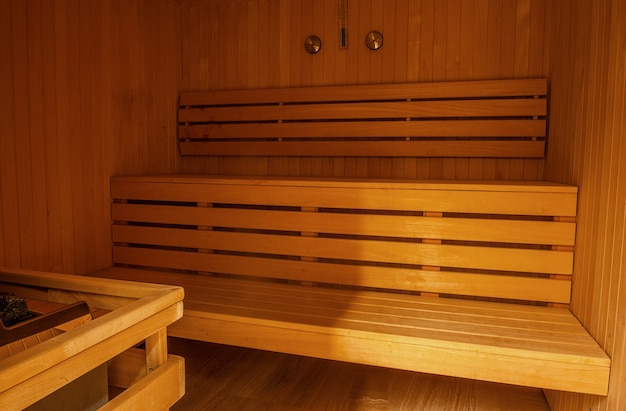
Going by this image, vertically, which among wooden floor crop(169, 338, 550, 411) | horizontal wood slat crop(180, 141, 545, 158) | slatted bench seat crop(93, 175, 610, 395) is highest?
horizontal wood slat crop(180, 141, 545, 158)

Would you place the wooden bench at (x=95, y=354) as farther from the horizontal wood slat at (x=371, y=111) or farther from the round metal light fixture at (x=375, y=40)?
the round metal light fixture at (x=375, y=40)

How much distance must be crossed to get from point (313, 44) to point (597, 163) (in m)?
1.97

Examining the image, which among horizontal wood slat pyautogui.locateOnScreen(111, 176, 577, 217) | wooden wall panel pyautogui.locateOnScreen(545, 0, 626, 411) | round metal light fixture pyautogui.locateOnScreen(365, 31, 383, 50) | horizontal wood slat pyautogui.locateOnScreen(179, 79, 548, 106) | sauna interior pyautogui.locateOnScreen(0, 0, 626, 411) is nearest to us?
wooden wall panel pyautogui.locateOnScreen(545, 0, 626, 411)

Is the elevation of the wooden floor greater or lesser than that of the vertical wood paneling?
lesser

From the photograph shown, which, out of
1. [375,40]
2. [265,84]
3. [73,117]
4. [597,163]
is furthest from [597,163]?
[73,117]

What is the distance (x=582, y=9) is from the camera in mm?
2105

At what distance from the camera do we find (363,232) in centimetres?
247

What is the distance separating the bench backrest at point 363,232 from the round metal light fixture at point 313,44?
1105 mm

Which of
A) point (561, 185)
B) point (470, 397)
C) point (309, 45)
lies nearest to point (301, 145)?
point (309, 45)

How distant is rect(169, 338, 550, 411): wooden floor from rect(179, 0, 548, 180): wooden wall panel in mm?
1261

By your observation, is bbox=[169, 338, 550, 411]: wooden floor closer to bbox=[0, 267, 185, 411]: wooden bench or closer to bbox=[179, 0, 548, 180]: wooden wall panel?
bbox=[0, 267, 185, 411]: wooden bench

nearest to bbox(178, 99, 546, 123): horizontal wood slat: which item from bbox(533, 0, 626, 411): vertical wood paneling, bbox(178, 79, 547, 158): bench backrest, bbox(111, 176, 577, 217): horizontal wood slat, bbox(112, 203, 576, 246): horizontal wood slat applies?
bbox(178, 79, 547, 158): bench backrest

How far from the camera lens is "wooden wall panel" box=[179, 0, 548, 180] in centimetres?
284

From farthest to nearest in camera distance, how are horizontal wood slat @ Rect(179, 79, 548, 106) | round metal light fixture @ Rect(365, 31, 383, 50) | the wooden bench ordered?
1. round metal light fixture @ Rect(365, 31, 383, 50)
2. horizontal wood slat @ Rect(179, 79, 548, 106)
3. the wooden bench
